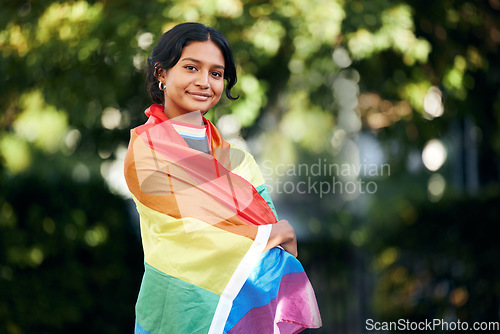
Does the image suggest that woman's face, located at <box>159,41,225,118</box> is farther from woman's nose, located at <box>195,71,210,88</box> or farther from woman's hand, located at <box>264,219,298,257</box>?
woman's hand, located at <box>264,219,298,257</box>

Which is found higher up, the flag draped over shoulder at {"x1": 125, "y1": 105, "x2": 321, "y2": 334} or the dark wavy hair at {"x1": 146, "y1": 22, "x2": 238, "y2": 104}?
the dark wavy hair at {"x1": 146, "y1": 22, "x2": 238, "y2": 104}

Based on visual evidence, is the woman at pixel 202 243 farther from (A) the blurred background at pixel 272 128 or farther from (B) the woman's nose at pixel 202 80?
(A) the blurred background at pixel 272 128

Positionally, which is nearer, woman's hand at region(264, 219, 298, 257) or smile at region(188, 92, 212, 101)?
woman's hand at region(264, 219, 298, 257)

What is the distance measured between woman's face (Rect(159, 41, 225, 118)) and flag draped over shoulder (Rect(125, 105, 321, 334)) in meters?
0.14

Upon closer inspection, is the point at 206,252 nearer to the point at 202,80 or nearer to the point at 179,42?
the point at 202,80

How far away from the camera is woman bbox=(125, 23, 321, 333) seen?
5.75 feet

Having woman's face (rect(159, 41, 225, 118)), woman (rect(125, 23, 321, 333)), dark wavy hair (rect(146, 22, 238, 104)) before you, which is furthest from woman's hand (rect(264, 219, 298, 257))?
dark wavy hair (rect(146, 22, 238, 104))

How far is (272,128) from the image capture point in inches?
Result: 242

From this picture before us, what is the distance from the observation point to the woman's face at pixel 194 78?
1.93 meters

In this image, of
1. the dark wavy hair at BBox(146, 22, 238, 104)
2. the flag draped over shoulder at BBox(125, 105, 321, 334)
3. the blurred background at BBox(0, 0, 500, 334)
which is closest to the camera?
the flag draped over shoulder at BBox(125, 105, 321, 334)

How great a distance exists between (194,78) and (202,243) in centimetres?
56

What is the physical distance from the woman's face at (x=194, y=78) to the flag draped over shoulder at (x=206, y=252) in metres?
0.14

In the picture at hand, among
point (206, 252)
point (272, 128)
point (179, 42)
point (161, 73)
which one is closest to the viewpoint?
point (206, 252)

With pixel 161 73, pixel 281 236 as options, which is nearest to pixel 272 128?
pixel 161 73
